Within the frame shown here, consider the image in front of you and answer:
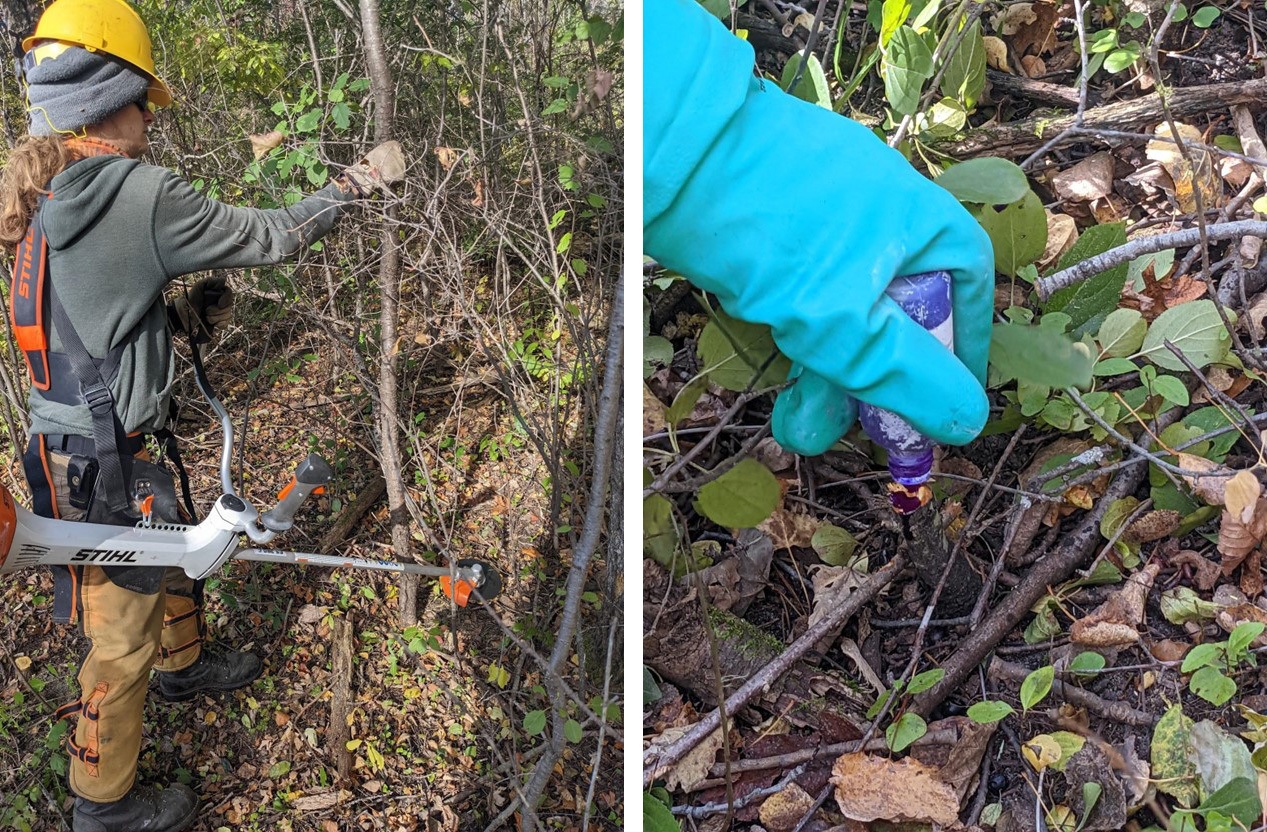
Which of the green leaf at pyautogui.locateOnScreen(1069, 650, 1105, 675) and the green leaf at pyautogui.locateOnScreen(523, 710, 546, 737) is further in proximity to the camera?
the green leaf at pyautogui.locateOnScreen(523, 710, 546, 737)

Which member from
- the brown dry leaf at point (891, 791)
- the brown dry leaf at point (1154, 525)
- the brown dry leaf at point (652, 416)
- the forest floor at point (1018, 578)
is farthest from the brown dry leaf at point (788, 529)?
the brown dry leaf at point (1154, 525)

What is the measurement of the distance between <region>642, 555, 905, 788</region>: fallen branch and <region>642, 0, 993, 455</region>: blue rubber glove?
0.35 meters

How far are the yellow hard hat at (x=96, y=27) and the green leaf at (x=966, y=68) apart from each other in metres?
1.33

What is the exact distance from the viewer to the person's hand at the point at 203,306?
169cm

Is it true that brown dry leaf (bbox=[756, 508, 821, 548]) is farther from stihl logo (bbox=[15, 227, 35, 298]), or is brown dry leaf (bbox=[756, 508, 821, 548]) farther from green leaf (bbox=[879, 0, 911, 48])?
stihl logo (bbox=[15, 227, 35, 298])

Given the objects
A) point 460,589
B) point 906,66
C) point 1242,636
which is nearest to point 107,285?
point 460,589

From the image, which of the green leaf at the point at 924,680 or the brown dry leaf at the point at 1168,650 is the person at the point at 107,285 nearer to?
the green leaf at the point at 924,680

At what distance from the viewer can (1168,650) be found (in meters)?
1.14

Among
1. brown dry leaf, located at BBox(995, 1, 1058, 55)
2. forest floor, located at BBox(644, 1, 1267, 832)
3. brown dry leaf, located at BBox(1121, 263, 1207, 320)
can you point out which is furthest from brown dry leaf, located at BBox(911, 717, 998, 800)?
brown dry leaf, located at BBox(995, 1, 1058, 55)

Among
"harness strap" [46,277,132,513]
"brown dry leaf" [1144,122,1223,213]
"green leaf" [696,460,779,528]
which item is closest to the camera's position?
"green leaf" [696,460,779,528]

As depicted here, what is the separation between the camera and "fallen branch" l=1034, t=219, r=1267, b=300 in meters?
1.26

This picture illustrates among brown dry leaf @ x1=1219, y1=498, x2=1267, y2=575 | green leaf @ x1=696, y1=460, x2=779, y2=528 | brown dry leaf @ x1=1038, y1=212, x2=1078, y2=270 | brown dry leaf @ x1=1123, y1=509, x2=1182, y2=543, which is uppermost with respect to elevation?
green leaf @ x1=696, y1=460, x2=779, y2=528

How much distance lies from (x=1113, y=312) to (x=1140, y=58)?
1.80 ft

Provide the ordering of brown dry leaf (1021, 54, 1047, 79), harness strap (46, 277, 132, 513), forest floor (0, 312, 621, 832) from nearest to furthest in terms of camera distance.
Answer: harness strap (46, 277, 132, 513) < brown dry leaf (1021, 54, 1047, 79) < forest floor (0, 312, 621, 832)
